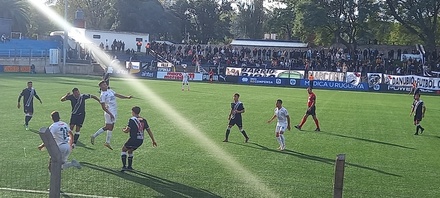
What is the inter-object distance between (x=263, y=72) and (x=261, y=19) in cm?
3971

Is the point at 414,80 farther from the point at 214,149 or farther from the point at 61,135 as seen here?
the point at 61,135

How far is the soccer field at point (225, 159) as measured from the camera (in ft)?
39.0

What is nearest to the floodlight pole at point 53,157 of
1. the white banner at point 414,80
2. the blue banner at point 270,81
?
the white banner at point 414,80

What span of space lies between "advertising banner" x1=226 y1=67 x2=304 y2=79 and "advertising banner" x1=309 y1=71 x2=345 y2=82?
5.01ft

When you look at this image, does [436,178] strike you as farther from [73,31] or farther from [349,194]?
[73,31]

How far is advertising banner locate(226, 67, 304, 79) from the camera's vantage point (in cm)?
5938

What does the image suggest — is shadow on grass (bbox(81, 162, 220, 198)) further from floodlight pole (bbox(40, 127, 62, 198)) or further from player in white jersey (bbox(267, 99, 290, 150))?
player in white jersey (bbox(267, 99, 290, 150))

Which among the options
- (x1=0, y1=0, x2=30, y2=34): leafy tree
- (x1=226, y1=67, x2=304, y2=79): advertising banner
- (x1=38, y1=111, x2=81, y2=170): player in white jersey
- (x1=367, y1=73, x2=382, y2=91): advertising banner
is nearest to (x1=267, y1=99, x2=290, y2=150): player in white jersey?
(x1=38, y1=111, x2=81, y2=170): player in white jersey

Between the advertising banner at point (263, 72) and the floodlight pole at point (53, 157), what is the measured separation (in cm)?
5291

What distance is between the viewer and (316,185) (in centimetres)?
1269

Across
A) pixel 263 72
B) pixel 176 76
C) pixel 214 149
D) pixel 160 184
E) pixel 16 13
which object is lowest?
pixel 160 184

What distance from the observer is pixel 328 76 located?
5803cm

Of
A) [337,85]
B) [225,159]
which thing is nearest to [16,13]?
[337,85]

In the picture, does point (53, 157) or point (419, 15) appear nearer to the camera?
point (53, 157)
